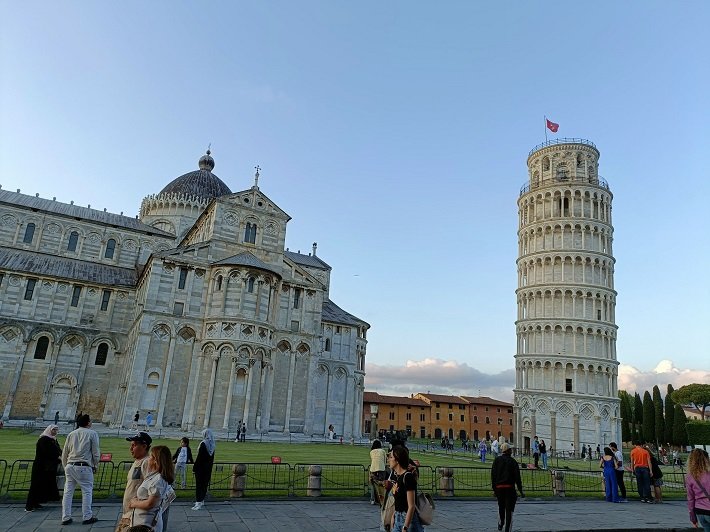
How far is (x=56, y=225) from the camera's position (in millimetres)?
47875

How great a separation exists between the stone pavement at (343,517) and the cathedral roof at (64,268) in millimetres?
35251

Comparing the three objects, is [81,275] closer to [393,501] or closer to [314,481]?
[314,481]

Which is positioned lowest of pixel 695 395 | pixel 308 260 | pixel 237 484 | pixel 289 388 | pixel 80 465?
pixel 237 484

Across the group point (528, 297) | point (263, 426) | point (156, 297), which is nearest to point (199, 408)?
point (263, 426)

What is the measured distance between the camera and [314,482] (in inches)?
544

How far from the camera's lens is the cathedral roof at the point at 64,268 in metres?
41.0

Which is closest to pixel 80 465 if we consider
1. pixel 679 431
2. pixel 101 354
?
pixel 101 354

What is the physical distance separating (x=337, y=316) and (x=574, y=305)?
1028 inches

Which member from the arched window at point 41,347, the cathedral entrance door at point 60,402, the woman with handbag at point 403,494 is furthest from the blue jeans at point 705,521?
the arched window at point 41,347

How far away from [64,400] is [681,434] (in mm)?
70435

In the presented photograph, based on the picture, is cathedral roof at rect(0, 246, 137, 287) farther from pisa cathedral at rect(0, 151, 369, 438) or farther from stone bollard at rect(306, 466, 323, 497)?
stone bollard at rect(306, 466, 323, 497)

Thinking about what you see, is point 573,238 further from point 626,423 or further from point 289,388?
point 626,423

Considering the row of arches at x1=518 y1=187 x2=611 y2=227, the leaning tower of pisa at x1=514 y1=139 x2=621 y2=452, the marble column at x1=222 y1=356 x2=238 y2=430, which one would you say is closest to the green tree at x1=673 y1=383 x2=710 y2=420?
the leaning tower of pisa at x1=514 y1=139 x2=621 y2=452

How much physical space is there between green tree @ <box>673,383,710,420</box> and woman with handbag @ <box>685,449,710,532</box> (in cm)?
9079
